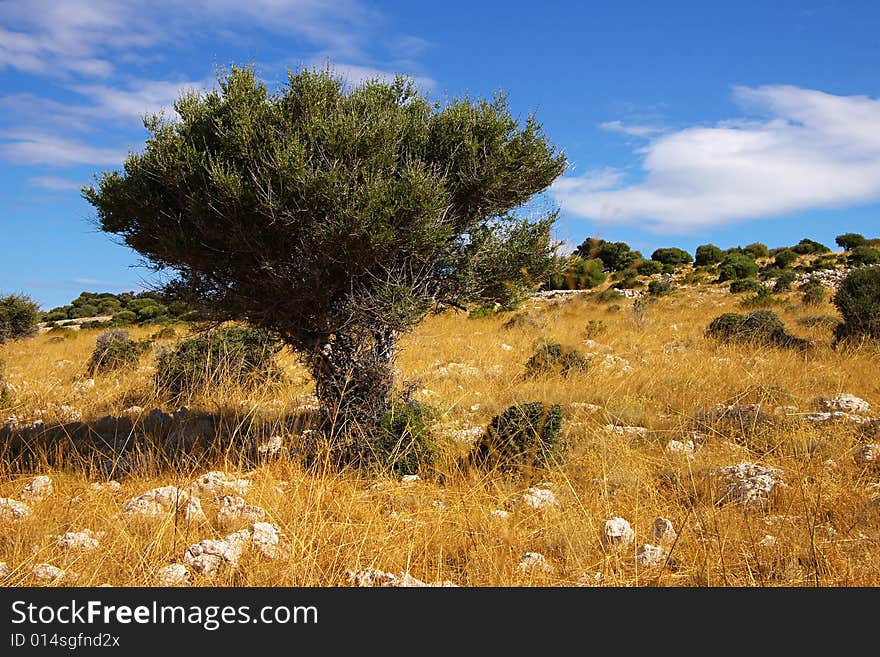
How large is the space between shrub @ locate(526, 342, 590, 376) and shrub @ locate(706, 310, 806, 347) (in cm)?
401

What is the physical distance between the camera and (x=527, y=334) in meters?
17.2

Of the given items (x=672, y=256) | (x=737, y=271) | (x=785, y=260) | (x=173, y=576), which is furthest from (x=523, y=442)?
(x=672, y=256)

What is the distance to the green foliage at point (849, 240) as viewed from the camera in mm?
42634

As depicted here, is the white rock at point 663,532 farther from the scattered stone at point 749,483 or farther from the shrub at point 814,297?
the shrub at point 814,297

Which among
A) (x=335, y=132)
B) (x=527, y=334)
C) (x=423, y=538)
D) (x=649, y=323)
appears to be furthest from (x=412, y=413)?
(x=649, y=323)

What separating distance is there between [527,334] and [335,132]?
12.2 meters

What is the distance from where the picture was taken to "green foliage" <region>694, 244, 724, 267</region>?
4069 cm

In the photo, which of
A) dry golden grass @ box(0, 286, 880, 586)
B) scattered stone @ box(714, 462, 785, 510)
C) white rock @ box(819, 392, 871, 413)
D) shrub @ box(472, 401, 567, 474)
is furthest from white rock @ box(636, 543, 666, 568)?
white rock @ box(819, 392, 871, 413)

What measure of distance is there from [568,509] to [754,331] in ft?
33.6

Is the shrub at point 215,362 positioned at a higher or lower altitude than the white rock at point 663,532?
higher

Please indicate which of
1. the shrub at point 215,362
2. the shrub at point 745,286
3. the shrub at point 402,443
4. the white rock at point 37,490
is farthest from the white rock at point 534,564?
the shrub at point 745,286

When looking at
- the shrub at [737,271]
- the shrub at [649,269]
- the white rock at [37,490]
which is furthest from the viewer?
the shrub at [649,269]

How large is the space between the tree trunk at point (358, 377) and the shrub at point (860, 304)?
10126 millimetres

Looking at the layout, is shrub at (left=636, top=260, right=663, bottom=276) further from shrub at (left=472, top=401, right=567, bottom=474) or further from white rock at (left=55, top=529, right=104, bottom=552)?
white rock at (left=55, top=529, right=104, bottom=552)
